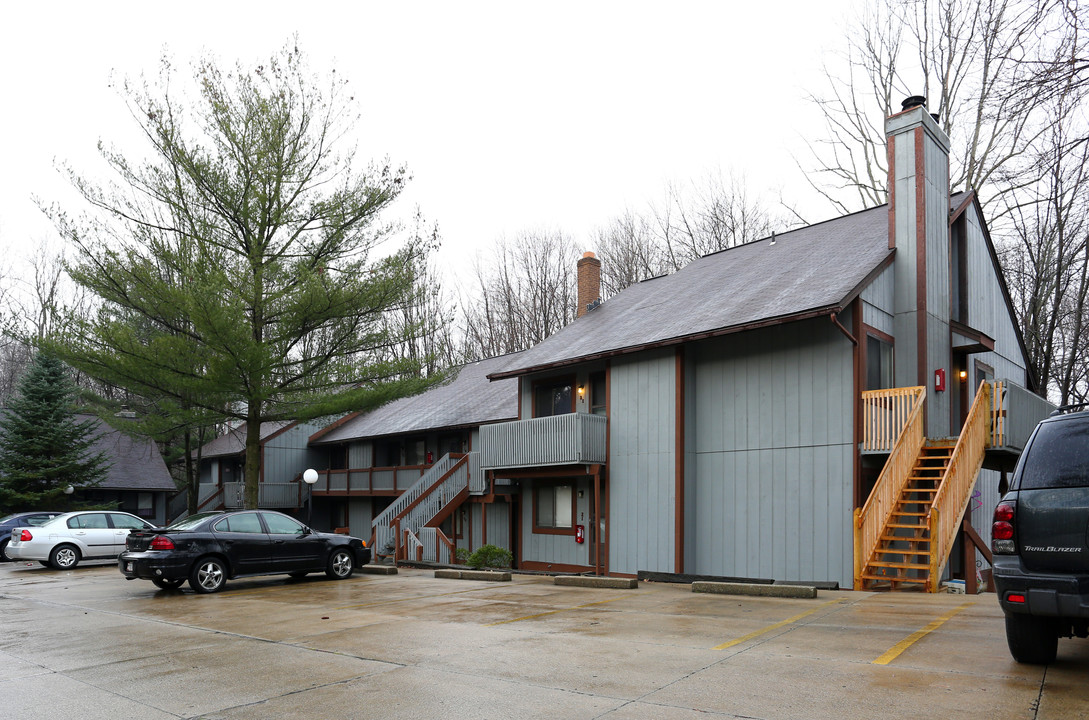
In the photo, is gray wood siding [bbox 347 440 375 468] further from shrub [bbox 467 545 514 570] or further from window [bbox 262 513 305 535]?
window [bbox 262 513 305 535]

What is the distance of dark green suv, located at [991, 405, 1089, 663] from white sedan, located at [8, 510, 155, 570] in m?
20.1

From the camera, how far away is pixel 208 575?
47.6 ft

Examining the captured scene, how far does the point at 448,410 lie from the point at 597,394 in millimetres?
9479

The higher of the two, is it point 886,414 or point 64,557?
point 886,414

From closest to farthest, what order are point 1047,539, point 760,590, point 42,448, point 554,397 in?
point 1047,539 → point 760,590 → point 554,397 → point 42,448

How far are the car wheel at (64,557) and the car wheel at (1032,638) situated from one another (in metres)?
21.9

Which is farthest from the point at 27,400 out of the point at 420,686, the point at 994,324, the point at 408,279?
the point at 994,324

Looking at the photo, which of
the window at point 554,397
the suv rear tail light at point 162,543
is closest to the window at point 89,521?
the suv rear tail light at point 162,543

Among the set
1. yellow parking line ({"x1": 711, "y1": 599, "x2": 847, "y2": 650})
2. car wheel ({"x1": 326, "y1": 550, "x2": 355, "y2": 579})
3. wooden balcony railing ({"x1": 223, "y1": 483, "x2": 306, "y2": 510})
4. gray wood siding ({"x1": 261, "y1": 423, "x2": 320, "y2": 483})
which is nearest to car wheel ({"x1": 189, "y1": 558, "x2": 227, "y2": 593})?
car wheel ({"x1": 326, "y1": 550, "x2": 355, "y2": 579})

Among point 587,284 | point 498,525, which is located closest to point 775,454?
point 498,525

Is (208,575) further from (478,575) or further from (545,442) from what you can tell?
(545,442)

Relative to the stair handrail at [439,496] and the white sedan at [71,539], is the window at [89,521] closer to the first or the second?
A: the white sedan at [71,539]

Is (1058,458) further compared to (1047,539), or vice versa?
(1058,458)

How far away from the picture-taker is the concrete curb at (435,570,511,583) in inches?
628
